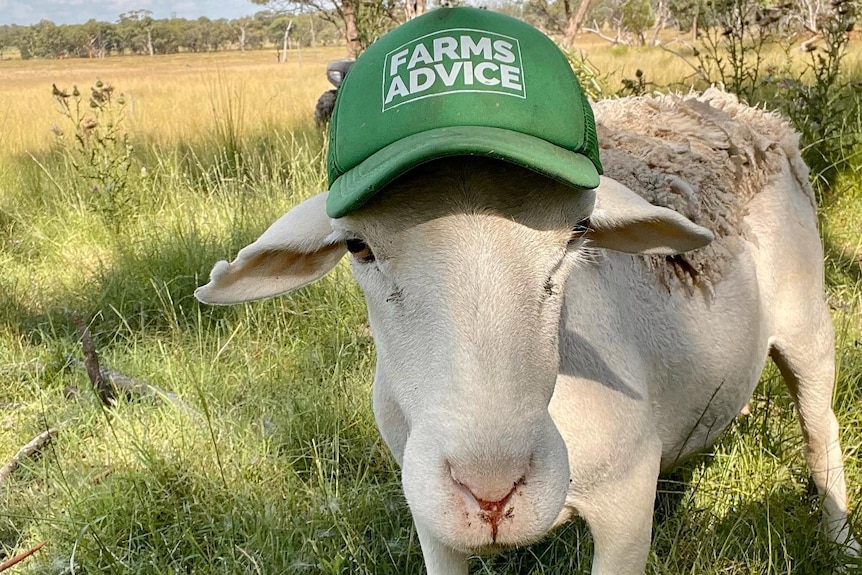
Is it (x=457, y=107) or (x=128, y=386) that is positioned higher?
(x=457, y=107)

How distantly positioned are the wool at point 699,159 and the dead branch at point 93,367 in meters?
2.10

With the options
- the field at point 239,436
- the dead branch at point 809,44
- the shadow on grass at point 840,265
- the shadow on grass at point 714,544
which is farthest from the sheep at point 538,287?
the dead branch at point 809,44

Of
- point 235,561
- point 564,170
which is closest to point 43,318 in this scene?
point 235,561

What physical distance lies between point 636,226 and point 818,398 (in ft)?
4.92

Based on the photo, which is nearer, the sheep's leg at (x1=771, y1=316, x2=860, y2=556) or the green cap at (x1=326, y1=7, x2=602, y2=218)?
the green cap at (x1=326, y1=7, x2=602, y2=218)

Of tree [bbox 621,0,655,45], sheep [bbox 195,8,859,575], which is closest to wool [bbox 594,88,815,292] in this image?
sheep [bbox 195,8,859,575]

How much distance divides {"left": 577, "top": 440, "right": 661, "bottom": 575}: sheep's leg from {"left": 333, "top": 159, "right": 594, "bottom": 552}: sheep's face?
0.55 m

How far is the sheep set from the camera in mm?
1253

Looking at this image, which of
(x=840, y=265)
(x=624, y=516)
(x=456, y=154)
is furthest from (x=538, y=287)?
(x=840, y=265)

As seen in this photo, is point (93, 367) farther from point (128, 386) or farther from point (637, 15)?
point (637, 15)

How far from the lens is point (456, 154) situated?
125 cm

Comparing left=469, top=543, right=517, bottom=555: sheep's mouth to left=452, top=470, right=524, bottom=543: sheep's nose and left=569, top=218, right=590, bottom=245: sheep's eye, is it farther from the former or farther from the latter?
left=569, top=218, right=590, bottom=245: sheep's eye

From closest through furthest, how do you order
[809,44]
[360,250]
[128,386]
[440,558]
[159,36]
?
1. [360,250]
2. [440,558]
3. [128,386]
4. [809,44]
5. [159,36]

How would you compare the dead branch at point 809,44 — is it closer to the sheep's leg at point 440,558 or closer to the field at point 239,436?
the field at point 239,436
